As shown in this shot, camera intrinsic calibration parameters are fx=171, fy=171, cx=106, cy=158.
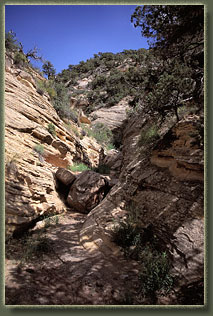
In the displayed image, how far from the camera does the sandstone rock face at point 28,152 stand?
450 cm

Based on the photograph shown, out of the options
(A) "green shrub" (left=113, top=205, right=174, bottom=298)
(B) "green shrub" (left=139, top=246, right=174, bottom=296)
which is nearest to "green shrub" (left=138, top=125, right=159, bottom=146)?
(A) "green shrub" (left=113, top=205, right=174, bottom=298)

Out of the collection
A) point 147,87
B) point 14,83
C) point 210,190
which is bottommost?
point 210,190

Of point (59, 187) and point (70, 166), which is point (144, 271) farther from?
point (70, 166)

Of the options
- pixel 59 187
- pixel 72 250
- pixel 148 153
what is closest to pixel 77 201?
pixel 59 187

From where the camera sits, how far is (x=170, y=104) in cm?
420

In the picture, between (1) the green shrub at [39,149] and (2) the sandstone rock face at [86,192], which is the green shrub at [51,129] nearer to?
(1) the green shrub at [39,149]

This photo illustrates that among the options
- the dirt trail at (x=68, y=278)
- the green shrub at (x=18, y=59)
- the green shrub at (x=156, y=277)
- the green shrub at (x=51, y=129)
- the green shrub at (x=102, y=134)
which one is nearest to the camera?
the dirt trail at (x=68, y=278)

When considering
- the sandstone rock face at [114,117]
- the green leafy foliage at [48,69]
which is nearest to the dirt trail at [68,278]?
the sandstone rock face at [114,117]

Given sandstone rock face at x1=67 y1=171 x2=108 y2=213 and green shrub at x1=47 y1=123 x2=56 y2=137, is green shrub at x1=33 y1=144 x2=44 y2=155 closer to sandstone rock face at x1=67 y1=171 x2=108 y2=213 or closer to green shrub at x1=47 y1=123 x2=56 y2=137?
green shrub at x1=47 y1=123 x2=56 y2=137

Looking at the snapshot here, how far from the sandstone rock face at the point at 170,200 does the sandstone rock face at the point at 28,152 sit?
6.08 feet

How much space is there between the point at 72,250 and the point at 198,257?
2.91m

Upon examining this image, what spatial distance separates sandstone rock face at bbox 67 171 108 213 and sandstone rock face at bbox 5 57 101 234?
2.02ft

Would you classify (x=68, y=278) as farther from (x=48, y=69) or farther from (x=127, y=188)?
(x=48, y=69)

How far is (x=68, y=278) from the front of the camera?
3.22 m
